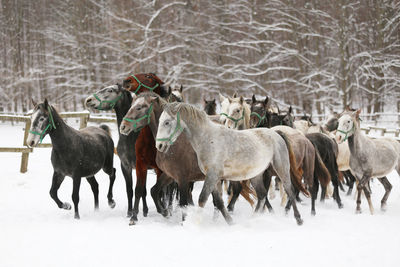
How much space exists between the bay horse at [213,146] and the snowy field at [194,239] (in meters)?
0.52

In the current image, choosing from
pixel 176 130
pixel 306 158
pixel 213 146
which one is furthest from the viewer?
pixel 306 158

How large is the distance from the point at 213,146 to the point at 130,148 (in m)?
1.61

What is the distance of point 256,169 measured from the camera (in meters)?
5.40

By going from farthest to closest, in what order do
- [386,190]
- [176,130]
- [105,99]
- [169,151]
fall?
[386,190]
[105,99]
[169,151]
[176,130]

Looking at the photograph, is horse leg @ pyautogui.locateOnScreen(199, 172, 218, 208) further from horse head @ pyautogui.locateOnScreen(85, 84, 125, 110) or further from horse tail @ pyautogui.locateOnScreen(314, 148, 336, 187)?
horse tail @ pyautogui.locateOnScreen(314, 148, 336, 187)

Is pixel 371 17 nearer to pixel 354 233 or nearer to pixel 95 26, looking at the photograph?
pixel 95 26

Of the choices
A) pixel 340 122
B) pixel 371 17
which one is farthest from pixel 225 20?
pixel 340 122

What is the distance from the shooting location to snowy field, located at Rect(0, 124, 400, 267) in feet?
12.8

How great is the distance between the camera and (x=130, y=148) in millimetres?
6062

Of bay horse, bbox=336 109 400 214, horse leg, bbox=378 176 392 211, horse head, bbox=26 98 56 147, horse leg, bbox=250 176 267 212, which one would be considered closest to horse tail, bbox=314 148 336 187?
bay horse, bbox=336 109 400 214

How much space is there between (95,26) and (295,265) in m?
25.4

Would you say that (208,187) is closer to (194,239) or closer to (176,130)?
(194,239)

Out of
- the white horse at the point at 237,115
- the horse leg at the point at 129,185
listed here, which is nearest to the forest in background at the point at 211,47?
the white horse at the point at 237,115

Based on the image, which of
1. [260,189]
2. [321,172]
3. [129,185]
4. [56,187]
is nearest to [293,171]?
[260,189]
